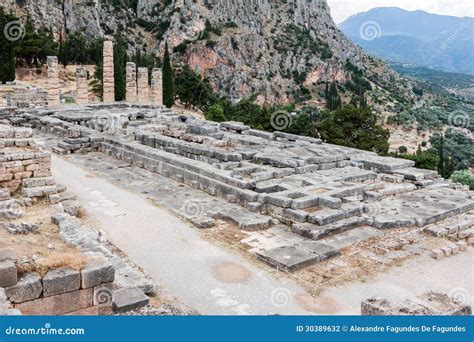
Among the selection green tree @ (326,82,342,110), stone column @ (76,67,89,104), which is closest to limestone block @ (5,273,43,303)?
stone column @ (76,67,89,104)

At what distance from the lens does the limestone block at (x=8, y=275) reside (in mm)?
6098

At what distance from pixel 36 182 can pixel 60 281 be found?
6065mm

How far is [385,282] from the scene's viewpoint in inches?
348

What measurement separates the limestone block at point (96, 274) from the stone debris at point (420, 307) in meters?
3.30

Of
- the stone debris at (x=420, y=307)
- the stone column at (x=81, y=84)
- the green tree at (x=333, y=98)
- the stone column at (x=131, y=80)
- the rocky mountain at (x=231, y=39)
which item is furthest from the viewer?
the green tree at (x=333, y=98)

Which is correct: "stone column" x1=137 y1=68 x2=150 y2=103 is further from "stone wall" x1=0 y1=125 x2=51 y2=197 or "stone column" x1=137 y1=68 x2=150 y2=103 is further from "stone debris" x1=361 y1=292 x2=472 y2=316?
"stone debris" x1=361 y1=292 x2=472 y2=316

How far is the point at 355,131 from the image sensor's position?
119ft

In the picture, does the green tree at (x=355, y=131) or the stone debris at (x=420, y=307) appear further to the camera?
the green tree at (x=355, y=131)

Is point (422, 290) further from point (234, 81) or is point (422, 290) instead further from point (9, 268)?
point (234, 81)

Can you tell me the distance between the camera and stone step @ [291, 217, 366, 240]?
10641mm

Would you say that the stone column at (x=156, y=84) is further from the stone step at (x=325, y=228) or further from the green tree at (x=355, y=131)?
the stone step at (x=325, y=228)

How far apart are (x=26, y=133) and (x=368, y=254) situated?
8.67m

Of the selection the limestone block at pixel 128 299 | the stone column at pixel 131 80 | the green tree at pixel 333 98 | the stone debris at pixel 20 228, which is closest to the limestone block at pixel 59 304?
the limestone block at pixel 128 299

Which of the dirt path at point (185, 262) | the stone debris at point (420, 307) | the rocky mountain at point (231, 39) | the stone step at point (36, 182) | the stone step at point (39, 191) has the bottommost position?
the dirt path at point (185, 262)
